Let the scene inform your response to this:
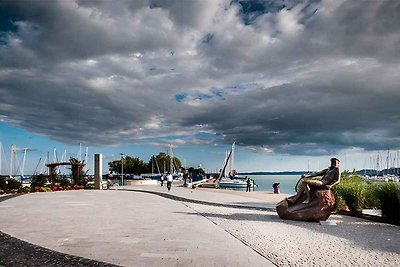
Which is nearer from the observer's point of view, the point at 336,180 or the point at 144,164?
the point at 336,180

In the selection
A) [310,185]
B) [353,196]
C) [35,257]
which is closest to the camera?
[35,257]

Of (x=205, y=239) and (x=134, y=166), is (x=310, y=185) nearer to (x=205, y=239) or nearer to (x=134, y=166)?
(x=205, y=239)

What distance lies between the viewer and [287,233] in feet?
36.2

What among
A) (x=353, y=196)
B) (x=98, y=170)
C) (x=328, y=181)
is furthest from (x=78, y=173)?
(x=328, y=181)

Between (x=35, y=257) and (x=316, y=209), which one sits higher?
(x=316, y=209)

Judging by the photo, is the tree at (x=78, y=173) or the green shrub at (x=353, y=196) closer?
the green shrub at (x=353, y=196)

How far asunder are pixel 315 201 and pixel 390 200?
2.95 meters

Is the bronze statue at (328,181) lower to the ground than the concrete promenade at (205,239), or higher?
higher

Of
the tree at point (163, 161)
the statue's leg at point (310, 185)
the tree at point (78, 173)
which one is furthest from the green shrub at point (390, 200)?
the tree at point (163, 161)

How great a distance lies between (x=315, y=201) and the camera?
45.1ft

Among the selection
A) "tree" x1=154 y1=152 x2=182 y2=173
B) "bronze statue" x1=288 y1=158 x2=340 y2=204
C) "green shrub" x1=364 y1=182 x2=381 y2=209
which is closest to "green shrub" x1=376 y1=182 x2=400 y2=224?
"green shrub" x1=364 y1=182 x2=381 y2=209

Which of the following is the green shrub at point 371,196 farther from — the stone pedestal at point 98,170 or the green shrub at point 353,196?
the stone pedestal at point 98,170

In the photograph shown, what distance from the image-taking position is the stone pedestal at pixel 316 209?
13.5 meters

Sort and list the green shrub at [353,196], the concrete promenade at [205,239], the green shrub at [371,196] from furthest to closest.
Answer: the green shrub at [353,196] < the green shrub at [371,196] < the concrete promenade at [205,239]
